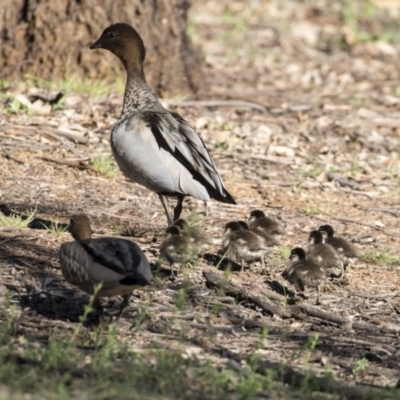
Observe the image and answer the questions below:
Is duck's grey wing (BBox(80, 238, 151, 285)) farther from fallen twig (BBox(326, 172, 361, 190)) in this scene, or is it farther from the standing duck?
fallen twig (BBox(326, 172, 361, 190))

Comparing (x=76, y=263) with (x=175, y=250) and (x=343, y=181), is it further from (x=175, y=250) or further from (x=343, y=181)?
(x=343, y=181)

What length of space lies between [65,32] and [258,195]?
3.33 metres

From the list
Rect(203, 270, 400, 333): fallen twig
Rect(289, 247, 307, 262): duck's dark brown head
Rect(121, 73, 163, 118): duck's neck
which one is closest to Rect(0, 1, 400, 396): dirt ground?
Rect(203, 270, 400, 333): fallen twig

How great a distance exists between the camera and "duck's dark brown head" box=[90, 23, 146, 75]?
9508 millimetres

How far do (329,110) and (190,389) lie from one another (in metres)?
8.51

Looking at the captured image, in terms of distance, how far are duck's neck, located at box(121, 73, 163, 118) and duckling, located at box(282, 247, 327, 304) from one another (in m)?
2.19

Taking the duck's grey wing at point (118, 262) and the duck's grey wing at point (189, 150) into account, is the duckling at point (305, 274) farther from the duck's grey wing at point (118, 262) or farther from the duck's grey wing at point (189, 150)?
the duck's grey wing at point (118, 262)

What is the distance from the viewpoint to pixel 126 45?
9586 millimetres

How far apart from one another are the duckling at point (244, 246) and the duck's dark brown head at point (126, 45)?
2.30m

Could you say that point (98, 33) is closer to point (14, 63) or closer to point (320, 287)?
point (14, 63)

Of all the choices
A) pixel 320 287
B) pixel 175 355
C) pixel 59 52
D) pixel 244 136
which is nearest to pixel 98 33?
pixel 59 52

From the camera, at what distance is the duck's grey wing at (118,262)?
227 inches

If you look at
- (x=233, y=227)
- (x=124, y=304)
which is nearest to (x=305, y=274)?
(x=233, y=227)

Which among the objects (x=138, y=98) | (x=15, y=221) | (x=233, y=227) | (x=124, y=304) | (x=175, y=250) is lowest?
(x=15, y=221)
